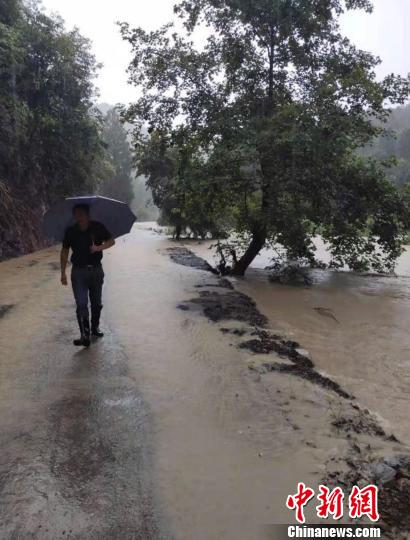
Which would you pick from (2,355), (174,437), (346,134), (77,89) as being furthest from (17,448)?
(77,89)

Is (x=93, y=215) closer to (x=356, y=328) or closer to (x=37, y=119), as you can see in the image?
(x=356, y=328)

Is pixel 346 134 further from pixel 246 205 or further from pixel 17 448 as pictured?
pixel 17 448

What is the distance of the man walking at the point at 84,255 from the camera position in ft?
18.4

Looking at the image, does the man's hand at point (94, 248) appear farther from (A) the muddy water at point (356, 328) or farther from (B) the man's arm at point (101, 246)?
(A) the muddy water at point (356, 328)

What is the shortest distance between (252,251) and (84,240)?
29.2 ft

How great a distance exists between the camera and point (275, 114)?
36.0 feet

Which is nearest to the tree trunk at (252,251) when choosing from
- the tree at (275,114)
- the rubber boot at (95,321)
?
the tree at (275,114)

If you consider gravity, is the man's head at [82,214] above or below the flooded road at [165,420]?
above

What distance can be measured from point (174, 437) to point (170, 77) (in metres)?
11.0

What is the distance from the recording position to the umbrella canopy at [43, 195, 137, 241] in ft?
18.2

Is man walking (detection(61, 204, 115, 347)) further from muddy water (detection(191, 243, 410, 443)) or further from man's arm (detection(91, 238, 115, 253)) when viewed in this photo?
muddy water (detection(191, 243, 410, 443))

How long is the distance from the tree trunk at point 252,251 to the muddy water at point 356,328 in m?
0.41

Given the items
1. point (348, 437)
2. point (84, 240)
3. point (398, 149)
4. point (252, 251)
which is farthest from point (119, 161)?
point (348, 437)

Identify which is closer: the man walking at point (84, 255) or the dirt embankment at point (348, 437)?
the dirt embankment at point (348, 437)
